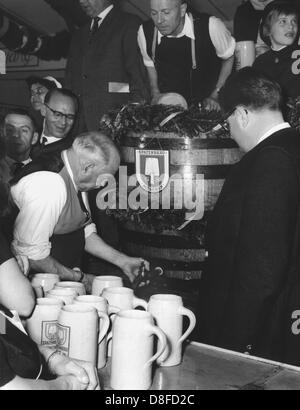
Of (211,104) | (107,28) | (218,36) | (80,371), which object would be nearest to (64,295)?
(80,371)

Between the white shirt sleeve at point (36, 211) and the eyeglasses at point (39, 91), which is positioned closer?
the white shirt sleeve at point (36, 211)

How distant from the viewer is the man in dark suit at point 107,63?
3.48m

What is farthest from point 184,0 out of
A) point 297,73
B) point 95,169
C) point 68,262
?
point 68,262

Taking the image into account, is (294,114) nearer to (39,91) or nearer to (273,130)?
→ (273,130)

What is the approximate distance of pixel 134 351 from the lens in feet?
3.37

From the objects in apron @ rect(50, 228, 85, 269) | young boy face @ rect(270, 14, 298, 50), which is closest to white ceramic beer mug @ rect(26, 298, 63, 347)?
apron @ rect(50, 228, 85, 269)

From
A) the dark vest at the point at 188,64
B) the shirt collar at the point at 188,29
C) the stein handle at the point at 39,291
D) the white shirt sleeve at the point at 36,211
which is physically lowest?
the stein handle at the point at 39,291

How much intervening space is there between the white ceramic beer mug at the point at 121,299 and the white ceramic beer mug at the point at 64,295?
0.25 ft

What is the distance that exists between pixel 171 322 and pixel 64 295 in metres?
0.27

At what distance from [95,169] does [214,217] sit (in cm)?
61

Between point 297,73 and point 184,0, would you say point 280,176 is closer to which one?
point 297,73

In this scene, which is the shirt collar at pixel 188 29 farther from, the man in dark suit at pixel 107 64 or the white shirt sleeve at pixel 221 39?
the man in dark suit at pixel 107 64

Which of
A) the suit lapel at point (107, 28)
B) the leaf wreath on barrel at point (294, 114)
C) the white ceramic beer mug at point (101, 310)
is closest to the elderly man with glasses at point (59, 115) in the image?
the suit lapel at point (107, 28)
